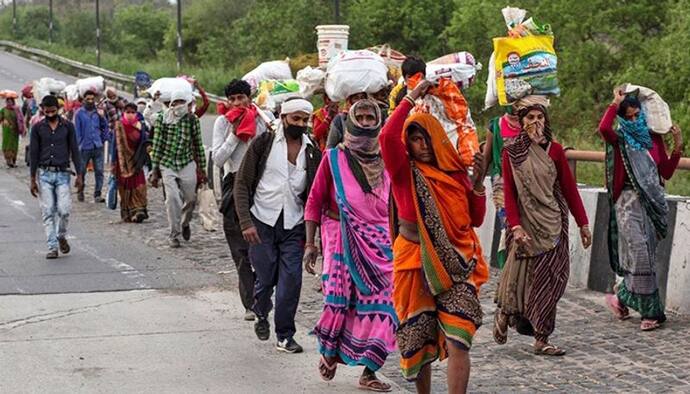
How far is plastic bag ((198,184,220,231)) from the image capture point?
1467 cm

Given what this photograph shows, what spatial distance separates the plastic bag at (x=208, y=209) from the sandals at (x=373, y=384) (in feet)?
23.1

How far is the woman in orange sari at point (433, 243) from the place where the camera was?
6738 millimetres

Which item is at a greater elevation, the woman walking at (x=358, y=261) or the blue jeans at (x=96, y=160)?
the woman walking at (x=358, y=261)

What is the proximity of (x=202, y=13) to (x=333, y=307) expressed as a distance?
63802mm

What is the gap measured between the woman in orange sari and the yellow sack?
202 centimetres

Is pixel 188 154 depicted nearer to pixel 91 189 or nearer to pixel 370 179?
pixel 370 179

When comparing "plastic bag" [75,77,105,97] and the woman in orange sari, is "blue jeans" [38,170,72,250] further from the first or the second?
"plastic bag" [75,77,105,97]

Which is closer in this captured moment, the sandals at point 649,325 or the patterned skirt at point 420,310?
the patterned skirt at point 420,310

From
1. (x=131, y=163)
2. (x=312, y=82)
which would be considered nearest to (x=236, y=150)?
(x=312, y=82)

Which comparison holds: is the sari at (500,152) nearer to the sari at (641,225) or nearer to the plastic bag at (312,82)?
the sari at (641,225)

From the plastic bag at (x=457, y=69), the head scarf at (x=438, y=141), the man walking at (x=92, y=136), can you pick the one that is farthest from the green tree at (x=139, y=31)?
the head scarf at (x=438, y=141)

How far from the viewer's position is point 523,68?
8.86 m

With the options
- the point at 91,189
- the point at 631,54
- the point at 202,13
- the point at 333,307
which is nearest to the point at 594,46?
the point at 631,54

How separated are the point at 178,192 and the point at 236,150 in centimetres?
445
